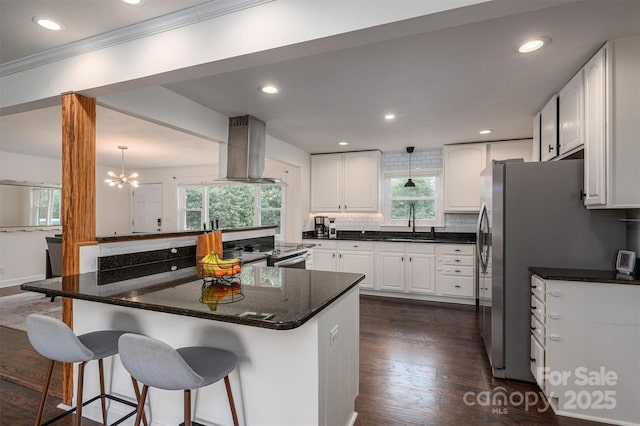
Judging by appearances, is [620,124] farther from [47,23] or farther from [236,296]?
[47,23]

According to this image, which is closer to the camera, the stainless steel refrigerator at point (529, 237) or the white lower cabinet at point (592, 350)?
the white lower cabinet at point (592, 350)

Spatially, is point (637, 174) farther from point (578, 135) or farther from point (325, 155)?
point (325, 155)

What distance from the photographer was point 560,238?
2.41m

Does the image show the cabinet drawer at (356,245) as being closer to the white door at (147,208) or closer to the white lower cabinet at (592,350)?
the white lower cabinet at (592,350)

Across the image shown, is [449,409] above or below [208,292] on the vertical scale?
below

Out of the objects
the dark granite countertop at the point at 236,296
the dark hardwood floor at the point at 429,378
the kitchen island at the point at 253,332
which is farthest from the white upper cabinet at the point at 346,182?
the kitchen island at the point at 253,332

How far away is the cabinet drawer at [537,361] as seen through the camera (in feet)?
7.32

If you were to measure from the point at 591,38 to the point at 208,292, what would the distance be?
270 cm

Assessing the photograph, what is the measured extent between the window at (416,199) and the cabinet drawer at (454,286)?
3.28 feet

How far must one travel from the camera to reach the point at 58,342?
1538 mm

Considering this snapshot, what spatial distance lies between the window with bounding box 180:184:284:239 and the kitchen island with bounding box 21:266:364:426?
394 centimetres

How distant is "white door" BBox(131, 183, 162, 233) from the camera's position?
289 inches

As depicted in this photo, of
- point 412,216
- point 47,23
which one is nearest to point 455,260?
point 412,216

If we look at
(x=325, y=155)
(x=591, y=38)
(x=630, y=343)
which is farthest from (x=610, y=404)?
(x=325, y=155)
